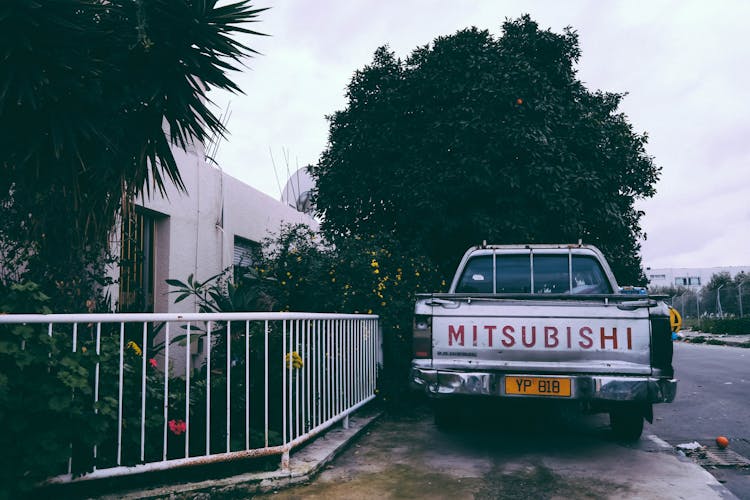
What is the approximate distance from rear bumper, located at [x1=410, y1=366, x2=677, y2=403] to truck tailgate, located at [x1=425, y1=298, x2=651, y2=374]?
75 millimetres

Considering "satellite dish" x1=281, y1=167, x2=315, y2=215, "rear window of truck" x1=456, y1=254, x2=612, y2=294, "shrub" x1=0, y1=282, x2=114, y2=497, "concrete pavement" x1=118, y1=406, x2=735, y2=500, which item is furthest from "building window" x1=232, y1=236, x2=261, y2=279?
"shrub" x1=0, y1=282, x2=114, y2=497

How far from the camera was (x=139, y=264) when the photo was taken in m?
8.12

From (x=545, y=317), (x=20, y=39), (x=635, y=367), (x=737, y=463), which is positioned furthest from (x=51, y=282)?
(x=737, y=463)

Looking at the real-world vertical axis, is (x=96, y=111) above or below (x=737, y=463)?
above

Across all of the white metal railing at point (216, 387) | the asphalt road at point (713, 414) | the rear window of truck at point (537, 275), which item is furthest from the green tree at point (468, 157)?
the white metal railing at point (216, 387)

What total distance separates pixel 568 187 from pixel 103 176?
780cm

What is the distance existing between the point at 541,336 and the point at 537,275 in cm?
157

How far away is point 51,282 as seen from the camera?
16.9ft

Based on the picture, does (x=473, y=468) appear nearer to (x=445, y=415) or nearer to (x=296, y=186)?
(x=445, y=415)

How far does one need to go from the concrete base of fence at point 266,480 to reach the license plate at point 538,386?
1540 millimetres

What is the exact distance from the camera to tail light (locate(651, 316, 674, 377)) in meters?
4.67

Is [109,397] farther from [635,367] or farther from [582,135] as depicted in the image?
[582,135]

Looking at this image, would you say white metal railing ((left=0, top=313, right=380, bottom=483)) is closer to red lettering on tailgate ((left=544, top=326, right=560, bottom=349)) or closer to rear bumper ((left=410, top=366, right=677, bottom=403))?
rear bumper ((left=410, top=366, right=677, bottom=403))

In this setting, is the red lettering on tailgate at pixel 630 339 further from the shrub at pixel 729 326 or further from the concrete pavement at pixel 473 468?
the shrub at pixel 729 326
